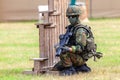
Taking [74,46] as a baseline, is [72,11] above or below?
above

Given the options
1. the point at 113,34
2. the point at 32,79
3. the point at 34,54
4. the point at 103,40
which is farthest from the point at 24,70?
the point at 113,34

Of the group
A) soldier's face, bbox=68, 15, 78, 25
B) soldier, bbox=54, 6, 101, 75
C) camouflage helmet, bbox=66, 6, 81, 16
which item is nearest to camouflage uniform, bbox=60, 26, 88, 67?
Result: soldier, bbox=54, 6, 101, 75

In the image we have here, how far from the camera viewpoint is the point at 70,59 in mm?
9008

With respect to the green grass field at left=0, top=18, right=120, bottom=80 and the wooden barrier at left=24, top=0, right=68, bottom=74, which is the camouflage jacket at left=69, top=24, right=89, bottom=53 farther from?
the wooden barrier at left=24, top=0, right=68, bottom=74

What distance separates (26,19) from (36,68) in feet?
67.0

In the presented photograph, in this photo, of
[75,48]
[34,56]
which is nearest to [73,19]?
[75,48]

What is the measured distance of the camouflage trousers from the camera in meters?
8.97

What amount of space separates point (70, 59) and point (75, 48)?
27cm

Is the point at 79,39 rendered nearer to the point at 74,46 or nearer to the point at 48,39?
the point at 74,46

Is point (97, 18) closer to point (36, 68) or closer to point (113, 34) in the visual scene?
point (113, 34)

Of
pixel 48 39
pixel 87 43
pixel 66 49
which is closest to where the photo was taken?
pixel 66 49

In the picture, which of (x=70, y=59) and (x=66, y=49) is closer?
(x=66, y=49)

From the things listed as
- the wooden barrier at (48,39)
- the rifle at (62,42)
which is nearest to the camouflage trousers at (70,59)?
the rifle at (62,42)

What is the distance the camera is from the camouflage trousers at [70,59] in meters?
8.97
